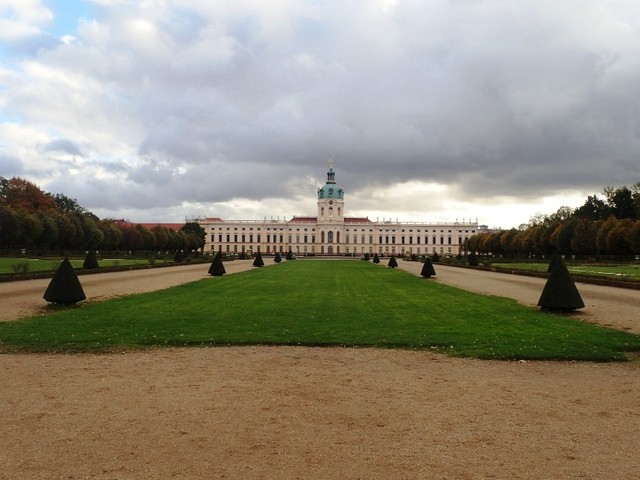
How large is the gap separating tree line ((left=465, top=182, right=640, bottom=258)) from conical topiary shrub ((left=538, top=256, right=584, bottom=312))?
34989 millimetres

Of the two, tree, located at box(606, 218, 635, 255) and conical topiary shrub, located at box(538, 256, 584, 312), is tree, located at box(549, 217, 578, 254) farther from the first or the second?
conical topiary shrub, located at box(538, 256, 584, 312)

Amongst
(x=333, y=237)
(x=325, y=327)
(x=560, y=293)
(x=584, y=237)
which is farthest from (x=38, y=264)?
(x=333, y=237)

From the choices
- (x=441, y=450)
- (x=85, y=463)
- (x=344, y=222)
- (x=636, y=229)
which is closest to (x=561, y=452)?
(x=441, y=450)

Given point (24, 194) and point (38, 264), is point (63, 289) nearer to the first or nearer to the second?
point (38, 264)

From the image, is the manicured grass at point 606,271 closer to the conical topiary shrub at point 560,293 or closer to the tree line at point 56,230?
the conical topiary shrub at point 560,293

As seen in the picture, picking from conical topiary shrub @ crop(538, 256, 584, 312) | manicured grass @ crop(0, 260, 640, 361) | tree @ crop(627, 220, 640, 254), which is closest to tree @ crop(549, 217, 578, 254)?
tree @ crop(627, 220, 640, 254)

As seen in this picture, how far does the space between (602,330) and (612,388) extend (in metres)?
4.16

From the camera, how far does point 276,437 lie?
14.6 feet

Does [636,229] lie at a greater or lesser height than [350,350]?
greater

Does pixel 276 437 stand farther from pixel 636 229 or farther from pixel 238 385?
pixel 636 229

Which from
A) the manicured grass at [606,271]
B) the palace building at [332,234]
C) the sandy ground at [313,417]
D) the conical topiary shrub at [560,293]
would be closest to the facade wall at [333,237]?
the palace building at [332,234]

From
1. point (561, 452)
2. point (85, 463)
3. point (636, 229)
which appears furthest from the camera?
point (636, 229)

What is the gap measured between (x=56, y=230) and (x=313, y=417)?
49.4 m

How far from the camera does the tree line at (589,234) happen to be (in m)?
46.1
